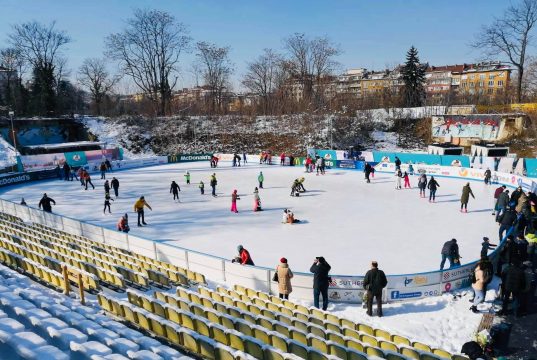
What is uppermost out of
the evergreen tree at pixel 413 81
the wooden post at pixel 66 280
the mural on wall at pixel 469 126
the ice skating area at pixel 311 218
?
the evergreen tree at pixel 413 81

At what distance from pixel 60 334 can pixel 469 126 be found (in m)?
45.6

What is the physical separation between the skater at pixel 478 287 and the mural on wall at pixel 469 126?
38503 mm

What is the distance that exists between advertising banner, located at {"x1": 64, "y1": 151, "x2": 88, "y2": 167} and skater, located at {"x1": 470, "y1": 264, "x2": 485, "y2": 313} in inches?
1290

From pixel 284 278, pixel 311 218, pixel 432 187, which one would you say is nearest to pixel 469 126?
pixel 432 187

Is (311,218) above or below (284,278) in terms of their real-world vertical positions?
below

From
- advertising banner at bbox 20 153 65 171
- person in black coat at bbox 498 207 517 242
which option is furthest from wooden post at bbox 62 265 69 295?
advertising banner at bbox 20 153 65 171

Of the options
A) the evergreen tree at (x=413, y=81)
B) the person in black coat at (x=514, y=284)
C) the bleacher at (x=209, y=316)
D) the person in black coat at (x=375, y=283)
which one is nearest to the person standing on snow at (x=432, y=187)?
the person in black coat at (x=514, y=284)

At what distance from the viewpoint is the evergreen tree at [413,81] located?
56.0 metres

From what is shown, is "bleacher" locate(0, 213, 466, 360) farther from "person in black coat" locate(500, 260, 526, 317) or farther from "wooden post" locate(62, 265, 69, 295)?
"person in black coat" locate(500, 260, 526, 317)

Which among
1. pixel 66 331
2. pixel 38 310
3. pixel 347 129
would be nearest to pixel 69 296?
pixel 38 310

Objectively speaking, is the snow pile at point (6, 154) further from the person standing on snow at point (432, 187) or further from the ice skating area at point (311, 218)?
the person standing on snow at point (432, 187)

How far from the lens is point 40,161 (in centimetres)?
3203

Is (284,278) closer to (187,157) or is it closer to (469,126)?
(187,157)

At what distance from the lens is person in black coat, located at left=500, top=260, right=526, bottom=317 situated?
7.92 m
